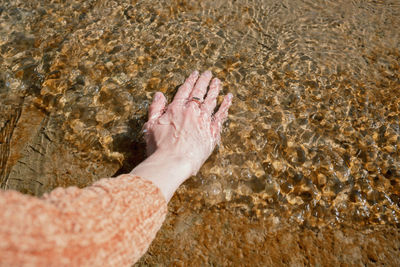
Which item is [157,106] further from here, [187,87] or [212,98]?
[212,98]

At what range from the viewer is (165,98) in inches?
118

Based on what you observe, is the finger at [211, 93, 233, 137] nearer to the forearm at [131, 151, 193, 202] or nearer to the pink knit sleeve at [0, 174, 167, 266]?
the forearm at [131, 151, 193, 202]

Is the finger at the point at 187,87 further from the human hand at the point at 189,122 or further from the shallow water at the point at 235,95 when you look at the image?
the shallow water at the point at 235,95

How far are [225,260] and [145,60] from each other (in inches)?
81.1

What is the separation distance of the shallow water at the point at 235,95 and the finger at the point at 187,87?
120 millimetres

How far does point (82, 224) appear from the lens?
1.45 metres

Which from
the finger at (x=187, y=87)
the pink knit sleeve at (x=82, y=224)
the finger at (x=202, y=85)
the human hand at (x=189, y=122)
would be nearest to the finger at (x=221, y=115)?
the human hand at (x=189, y=122)

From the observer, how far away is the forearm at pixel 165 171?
2.19 metres

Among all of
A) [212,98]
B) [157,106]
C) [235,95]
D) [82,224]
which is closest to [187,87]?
[212,98]

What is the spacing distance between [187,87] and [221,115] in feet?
1.43

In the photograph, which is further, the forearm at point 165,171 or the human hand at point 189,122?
the human hand at point 189,122

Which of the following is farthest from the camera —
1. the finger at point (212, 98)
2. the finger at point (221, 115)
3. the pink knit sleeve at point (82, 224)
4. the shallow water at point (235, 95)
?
the finger at point (212, 98)

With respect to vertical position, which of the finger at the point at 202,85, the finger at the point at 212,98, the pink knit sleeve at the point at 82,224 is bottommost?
the finger at the point at 212,98

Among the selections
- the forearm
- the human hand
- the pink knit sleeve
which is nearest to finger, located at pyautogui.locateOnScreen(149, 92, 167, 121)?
the human hand
